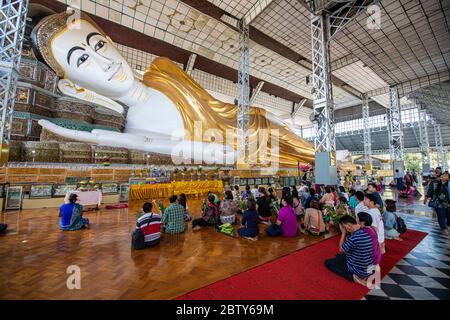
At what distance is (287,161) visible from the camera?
36.8ft

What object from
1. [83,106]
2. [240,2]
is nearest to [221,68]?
[240,2]

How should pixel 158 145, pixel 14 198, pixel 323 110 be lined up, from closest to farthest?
1. pixel 14 198
2. pixel 323 110
3. pixel 158 145

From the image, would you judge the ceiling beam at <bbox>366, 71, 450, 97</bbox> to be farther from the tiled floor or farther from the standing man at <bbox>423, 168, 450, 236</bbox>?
the tiled floor

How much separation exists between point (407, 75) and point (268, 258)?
14.3m

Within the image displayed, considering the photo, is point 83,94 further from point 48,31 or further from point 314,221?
point 314,221

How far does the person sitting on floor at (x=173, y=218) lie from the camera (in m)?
3.12

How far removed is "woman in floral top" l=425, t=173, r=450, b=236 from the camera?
3.45 meters

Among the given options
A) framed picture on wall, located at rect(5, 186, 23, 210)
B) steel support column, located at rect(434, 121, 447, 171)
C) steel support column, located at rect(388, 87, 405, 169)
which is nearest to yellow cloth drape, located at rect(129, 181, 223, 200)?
framed picture on wall, located at rect(5, 186, 23, 210)

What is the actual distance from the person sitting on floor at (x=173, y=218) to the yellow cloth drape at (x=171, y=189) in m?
3.58

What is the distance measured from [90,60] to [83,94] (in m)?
1.70

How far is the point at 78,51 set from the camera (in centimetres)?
633

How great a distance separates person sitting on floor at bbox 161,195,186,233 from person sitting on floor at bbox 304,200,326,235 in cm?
211

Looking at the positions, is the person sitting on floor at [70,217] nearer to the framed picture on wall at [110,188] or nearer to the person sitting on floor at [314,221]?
the framed picture on wall at [110,188]

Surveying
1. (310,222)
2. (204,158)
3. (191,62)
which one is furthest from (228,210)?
(191,62)
